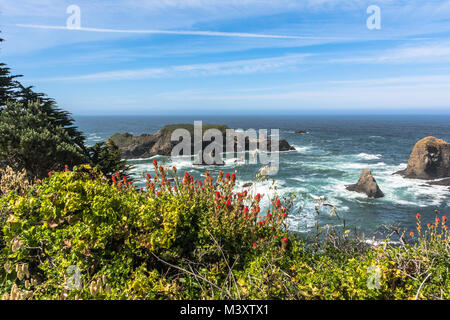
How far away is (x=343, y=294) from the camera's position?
2.50 meters

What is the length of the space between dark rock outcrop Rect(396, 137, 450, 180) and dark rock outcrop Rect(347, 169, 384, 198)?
419 inches

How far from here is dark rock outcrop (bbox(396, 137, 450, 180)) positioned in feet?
109

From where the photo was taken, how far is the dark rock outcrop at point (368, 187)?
87.7ft

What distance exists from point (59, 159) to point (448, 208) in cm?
3100

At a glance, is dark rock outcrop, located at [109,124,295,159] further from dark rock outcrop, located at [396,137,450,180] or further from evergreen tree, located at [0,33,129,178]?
evergreen tree, located at [0,33,129,178]

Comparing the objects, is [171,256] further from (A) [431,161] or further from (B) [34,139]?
(A) [431,161]

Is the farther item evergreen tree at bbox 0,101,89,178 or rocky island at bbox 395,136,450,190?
rocky island at bbox 395,136,450,190

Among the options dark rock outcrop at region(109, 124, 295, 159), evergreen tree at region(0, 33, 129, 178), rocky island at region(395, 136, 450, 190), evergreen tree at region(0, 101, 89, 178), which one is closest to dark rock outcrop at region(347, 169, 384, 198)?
rocky island at region(395, 136, 450, 190)

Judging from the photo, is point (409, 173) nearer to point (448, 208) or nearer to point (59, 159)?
point (448, 208)

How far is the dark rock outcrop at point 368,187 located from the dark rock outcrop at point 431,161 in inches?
419

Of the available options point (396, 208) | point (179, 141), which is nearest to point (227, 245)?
point (396, 208)

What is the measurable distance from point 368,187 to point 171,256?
28.5 m

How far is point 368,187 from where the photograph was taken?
27125mm
